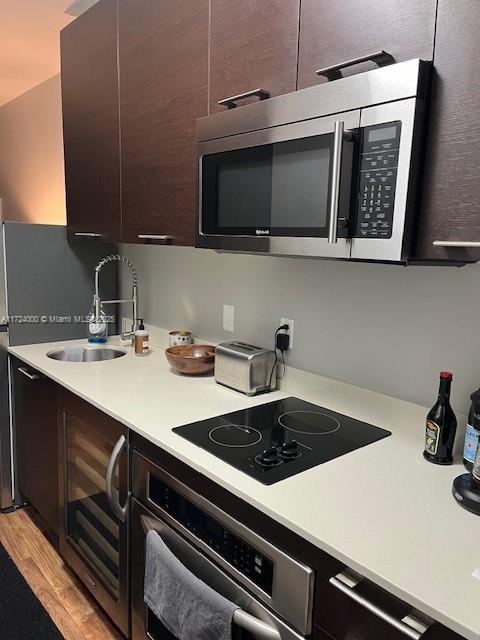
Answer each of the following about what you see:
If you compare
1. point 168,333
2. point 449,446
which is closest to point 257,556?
point 449,446

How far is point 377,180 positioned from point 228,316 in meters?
1.07

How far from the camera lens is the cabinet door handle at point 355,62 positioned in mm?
1014

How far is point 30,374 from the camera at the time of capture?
208cm

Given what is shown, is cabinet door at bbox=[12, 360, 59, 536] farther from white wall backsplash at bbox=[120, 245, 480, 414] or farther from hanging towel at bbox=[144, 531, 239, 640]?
hanging towel at bbox=[144, 531, 239, 640]

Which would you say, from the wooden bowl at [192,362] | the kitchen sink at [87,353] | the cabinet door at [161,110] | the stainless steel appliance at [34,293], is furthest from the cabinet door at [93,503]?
the cabinet door at [161,110]

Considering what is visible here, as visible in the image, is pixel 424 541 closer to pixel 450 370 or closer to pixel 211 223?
pixel 450 370

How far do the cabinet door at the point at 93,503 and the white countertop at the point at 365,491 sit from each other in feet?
0.37

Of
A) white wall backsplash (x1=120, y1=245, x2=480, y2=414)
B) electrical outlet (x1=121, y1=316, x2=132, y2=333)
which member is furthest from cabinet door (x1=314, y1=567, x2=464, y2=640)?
electrical outlet (x1=121, y1=316, x2=132, y2=333)

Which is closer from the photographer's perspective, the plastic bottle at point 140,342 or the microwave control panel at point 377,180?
the microwave control panel at point 377,180

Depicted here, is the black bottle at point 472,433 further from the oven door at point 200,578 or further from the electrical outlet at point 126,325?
the electrical outlet at point 126,325

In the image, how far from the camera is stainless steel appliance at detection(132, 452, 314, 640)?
3.18 feet

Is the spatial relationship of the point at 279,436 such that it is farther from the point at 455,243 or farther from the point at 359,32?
the point at 359,32

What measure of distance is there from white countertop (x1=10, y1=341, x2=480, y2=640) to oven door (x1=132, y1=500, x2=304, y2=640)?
0.75 ft

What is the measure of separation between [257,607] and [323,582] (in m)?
0.22
